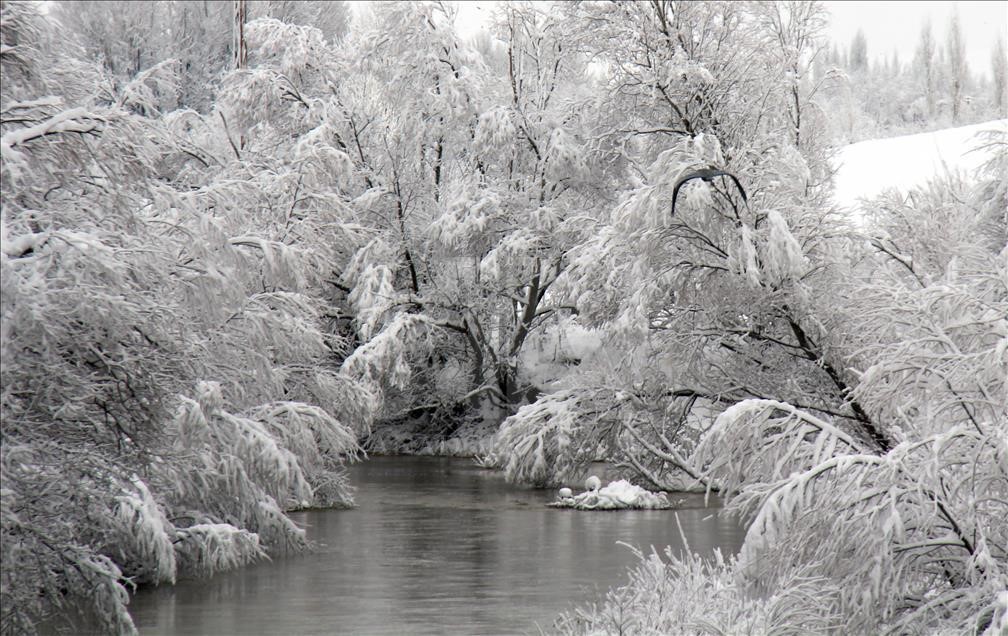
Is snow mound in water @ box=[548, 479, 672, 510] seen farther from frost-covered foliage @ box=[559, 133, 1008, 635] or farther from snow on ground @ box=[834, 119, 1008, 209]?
snow on ground @ box=[834, 119, 1008, 209]

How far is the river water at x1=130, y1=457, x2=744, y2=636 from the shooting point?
12500 millimetres

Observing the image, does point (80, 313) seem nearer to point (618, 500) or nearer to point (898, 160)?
point (618, 500)

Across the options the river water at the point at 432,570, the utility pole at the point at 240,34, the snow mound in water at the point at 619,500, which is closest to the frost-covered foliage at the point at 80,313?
the river water at the point at 432,570

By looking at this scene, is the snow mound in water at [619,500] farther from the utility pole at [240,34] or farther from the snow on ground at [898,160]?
the snow on ground at [898,160]

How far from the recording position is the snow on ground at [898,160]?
160ft

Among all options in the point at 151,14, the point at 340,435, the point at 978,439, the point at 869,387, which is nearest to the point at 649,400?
the point at 340,435

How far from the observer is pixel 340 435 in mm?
18375

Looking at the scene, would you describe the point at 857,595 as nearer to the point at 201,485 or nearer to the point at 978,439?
the point at 978,439

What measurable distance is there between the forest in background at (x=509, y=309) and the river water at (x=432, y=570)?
67 centimetres

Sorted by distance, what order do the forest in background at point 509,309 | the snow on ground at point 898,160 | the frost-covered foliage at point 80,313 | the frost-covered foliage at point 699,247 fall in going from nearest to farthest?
the frost-covered foliage at point 80,313
the forest in background at point 509,309
the frost-covered foliage at point 699,247
the snow on ground at point 898,160

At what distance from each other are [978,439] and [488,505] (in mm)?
13302

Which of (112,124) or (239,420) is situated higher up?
(112,124)

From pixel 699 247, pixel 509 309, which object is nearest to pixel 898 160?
pixel 509 309

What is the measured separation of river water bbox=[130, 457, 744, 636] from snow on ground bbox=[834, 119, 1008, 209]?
2945 centimetres
